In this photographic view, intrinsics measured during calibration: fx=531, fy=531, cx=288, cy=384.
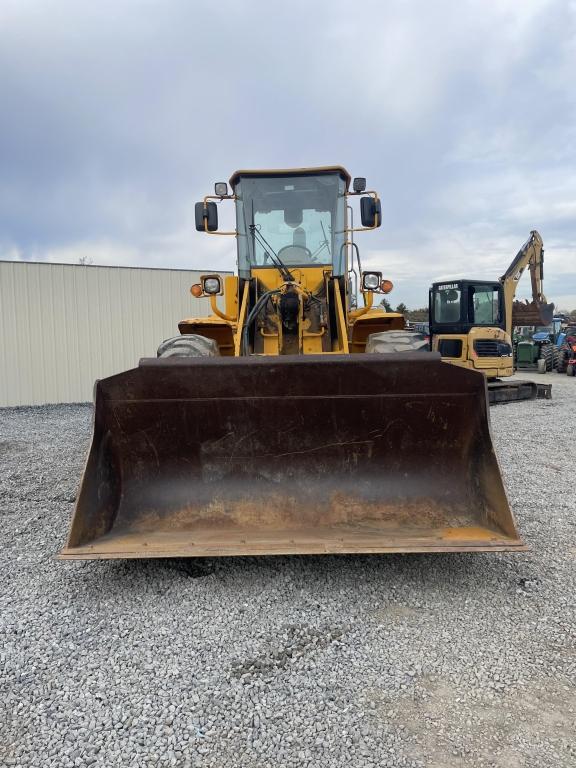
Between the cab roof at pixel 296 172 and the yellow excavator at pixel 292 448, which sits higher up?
the cab roof at pixel 296 172

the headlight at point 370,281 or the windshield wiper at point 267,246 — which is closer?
the headlight at point 370,281

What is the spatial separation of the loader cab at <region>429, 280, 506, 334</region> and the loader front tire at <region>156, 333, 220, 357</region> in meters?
9.02

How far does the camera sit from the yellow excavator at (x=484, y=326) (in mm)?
11438

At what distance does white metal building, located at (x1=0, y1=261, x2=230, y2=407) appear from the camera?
11.3 meters

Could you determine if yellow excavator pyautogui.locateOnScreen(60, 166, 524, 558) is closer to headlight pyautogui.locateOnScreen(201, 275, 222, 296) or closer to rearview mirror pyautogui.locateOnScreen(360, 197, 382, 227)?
headlight pyautogui.locateOnScreen(201, 275, 222, 296)

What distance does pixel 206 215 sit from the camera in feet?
16.0

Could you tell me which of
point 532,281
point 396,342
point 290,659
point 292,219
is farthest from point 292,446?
point 532,281

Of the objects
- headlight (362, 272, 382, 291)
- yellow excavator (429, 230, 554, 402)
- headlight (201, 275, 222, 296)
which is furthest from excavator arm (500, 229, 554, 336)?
headlight (201, 275, 222, 296)

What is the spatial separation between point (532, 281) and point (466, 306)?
420cm

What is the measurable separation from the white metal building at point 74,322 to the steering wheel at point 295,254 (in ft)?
26.2

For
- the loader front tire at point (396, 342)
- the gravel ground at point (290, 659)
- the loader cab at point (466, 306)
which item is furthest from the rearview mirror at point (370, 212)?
the loader cab at point (466, 306)

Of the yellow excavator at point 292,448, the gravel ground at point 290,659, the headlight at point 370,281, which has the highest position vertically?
the headlight at point 370,281

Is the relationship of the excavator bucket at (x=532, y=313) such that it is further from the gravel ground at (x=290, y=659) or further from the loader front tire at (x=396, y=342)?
the gravel ground at (x=290, y=659)

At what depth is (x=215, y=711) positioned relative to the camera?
6.42 ft
